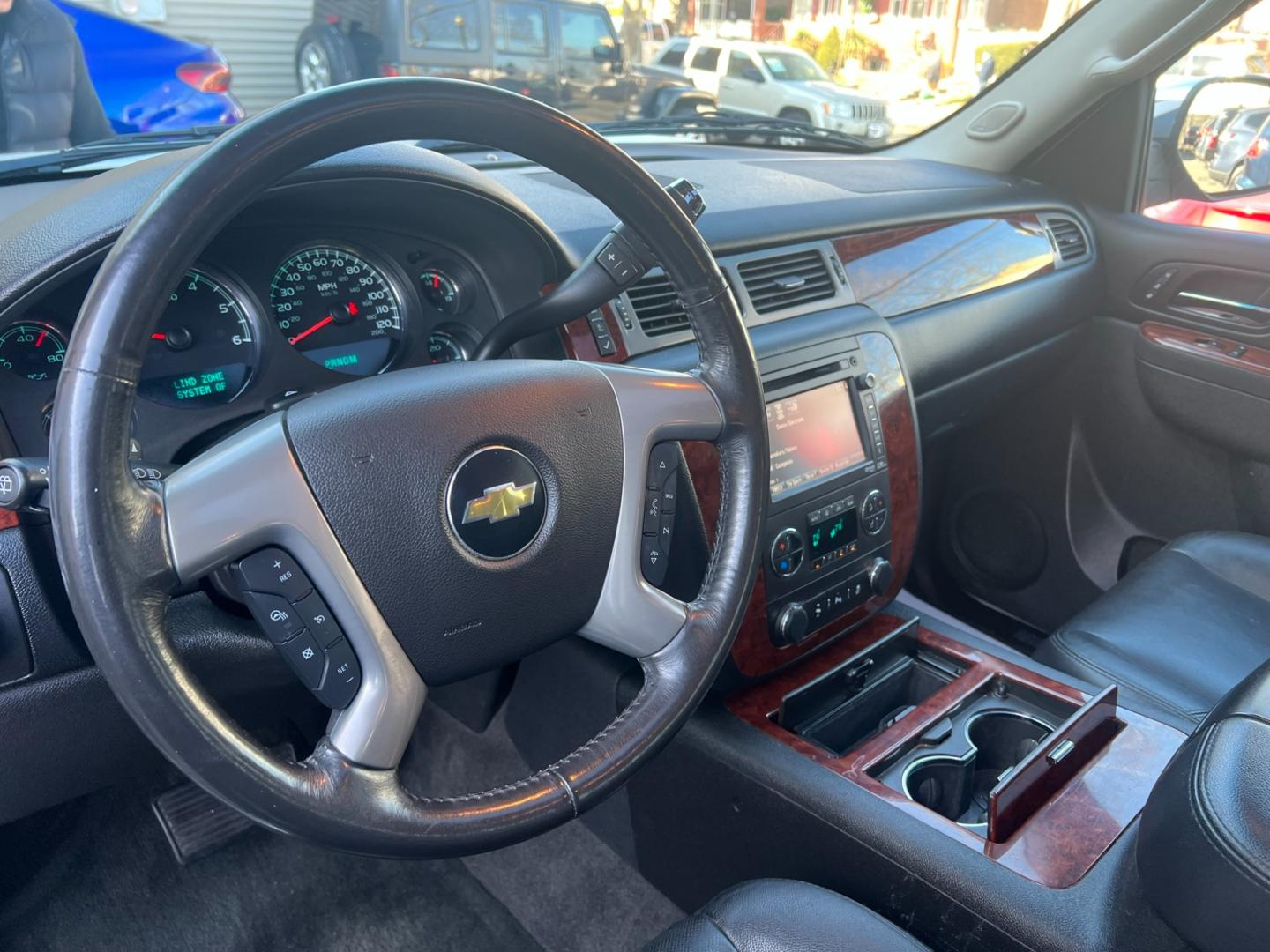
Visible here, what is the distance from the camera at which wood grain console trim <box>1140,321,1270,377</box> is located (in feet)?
6.94

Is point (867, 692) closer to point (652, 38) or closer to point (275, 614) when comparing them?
point (275, 614)

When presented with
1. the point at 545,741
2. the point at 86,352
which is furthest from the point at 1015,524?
the point at 86,352

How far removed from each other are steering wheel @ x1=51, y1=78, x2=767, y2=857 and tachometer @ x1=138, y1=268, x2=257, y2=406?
294 mm

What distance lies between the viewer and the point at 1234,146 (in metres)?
2.39

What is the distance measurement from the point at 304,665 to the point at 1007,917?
744 millimetres

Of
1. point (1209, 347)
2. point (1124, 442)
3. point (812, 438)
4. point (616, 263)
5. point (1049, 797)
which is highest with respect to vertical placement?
point (616, 263)

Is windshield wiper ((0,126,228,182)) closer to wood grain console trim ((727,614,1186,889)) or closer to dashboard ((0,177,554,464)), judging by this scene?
dashboard ((0,177,554,464))

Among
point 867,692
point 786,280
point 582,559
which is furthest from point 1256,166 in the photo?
point 582,559

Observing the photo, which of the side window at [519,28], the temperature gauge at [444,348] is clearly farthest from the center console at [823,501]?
the side window at [519,28]

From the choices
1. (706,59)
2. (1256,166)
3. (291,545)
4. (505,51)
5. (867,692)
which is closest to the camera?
(291,545)

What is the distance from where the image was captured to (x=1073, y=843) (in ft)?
3.74

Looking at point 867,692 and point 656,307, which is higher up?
point 656,307

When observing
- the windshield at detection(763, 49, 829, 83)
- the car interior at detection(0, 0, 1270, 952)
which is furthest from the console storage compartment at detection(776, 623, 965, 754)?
the windshield at detection(763, 49, 829, 83)

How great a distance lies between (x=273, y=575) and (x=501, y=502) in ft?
0.67
